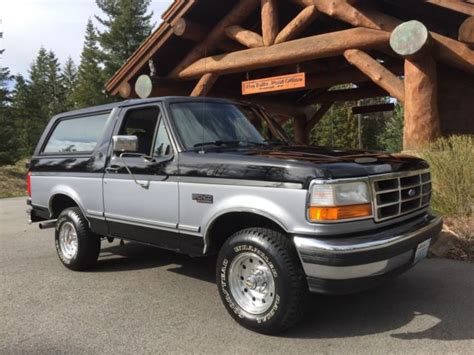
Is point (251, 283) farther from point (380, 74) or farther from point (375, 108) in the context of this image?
point (375, 108)

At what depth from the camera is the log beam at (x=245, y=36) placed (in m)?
9.71

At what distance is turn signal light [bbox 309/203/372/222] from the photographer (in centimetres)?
322

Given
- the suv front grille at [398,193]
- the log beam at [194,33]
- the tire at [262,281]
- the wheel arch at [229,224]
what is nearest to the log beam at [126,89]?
the log beam at [194,33]

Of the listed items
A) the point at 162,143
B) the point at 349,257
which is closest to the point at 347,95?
the point at 162,143

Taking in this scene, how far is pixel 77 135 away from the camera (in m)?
5.64

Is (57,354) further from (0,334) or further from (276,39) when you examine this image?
(276,39)

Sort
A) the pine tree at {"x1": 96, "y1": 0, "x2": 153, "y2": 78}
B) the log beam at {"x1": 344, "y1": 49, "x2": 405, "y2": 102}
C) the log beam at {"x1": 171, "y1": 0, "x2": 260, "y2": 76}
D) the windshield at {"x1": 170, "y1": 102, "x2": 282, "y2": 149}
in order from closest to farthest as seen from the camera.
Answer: the windshield at {"x1": 170, "y1": 102, "x2": 282, "y2": 149}, the log beam at {"x1": 344, "y1": 49, "x2": 405, "y2": 102}, the log beam at {"x1": 171, "y1": 0, "x2": 260, "y2": 76}, the pine tree at {"x1": 96, "y1": 0, "x2": 153, "y2": 78}

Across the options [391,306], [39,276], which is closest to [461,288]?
[391,306]

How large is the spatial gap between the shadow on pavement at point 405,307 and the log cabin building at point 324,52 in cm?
322

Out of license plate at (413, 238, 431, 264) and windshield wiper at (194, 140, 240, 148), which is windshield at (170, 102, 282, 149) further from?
license plate at (413, 238, 431, 264)

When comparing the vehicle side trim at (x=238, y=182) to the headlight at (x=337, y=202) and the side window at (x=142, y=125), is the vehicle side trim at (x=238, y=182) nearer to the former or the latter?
the headlight at (x=337, y=202)

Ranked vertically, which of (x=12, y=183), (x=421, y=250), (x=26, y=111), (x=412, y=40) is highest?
(x=26, y=111)

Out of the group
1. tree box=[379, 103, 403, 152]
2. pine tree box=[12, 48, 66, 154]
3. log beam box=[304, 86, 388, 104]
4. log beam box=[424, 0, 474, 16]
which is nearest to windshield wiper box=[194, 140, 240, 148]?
log beam box=[424, 0, 474, 16]

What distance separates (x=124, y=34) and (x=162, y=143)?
3881 centimetres
